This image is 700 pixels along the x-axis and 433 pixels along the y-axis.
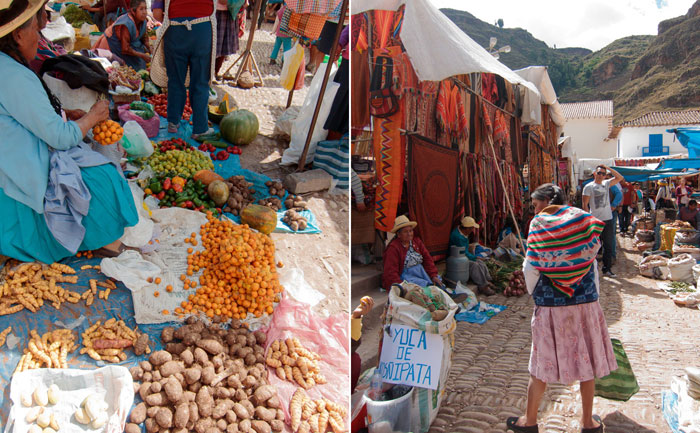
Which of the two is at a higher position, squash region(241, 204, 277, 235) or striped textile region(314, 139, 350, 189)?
striped textile region(314, 139, 350, 189)

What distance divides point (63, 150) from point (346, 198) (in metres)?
2.95

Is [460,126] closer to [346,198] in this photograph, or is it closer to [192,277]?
[346,198]

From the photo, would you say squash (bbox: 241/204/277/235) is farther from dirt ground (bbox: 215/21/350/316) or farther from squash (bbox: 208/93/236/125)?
squash (bbox: 208/93/236/125)

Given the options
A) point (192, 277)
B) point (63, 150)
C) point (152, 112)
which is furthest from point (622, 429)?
point (152, 112)

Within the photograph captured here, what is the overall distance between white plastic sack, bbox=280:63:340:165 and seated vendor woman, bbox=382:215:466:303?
5.01 ft

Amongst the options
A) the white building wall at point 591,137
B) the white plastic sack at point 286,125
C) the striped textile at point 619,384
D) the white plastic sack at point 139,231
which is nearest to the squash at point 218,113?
the white plastic sack at point 286,125

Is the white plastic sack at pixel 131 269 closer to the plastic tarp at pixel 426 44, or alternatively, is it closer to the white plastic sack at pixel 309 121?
the white plastic sack at pixel 309 121

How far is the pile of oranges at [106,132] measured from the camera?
11.1 feet

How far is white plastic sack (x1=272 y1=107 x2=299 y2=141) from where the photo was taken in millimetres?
6270

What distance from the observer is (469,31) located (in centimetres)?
6856

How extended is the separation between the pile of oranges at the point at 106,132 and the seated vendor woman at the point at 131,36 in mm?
4460

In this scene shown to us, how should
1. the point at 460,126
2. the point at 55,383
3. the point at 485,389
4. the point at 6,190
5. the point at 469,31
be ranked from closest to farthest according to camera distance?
the point at 55,383 < the point at 6,190 < the point at 485,389 < the point at 460,126 < the point at 469,31

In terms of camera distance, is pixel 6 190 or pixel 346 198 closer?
pixel 6 190

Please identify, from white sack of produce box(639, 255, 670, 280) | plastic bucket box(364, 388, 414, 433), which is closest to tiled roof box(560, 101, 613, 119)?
white sack of produce box(639, 255, 670, 280)
